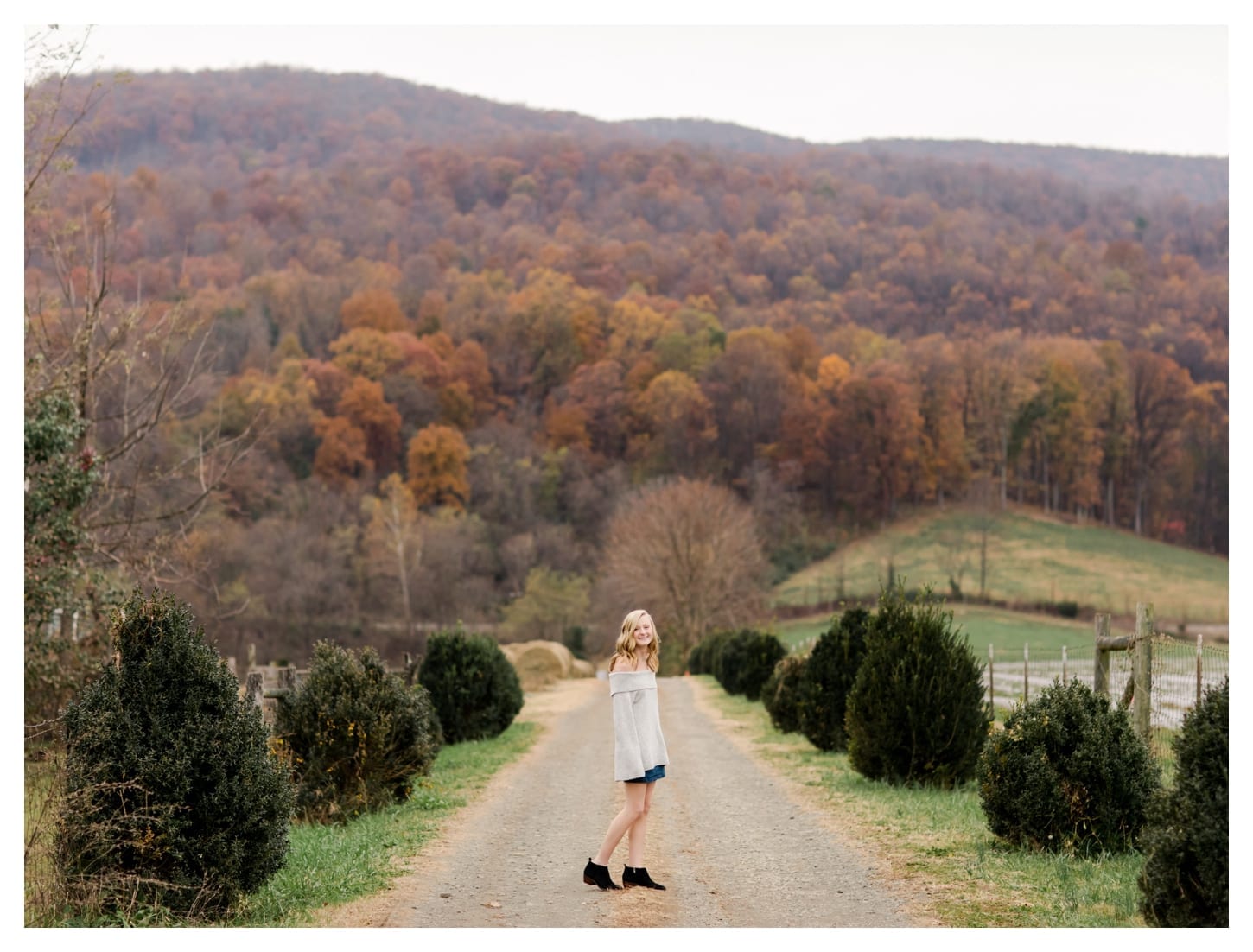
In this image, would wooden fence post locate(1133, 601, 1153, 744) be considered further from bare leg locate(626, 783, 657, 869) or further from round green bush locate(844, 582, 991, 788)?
bare leg locate(626, 783, 657, 869)

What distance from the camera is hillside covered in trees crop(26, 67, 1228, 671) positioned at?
7025cm

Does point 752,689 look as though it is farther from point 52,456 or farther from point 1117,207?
point 1117,207

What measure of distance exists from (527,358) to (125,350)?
7948cm

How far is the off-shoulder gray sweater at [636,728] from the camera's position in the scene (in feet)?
26.4

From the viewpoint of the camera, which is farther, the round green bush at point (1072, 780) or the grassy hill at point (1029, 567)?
the grassy hill at point (1029, 567)

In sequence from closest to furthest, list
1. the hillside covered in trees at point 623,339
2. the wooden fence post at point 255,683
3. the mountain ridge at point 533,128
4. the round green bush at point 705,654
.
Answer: the wooden fence post at point 255,683 → the round green bush at point 705,654 → the hillside covered in trees at point 623,339 → the mountain ridge at point 533,128

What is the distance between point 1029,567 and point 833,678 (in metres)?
58.2

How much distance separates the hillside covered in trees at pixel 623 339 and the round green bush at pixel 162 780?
29.7 m

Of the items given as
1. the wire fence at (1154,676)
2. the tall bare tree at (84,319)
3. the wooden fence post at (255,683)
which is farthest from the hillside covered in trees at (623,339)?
the wooden fence post at (255,683)

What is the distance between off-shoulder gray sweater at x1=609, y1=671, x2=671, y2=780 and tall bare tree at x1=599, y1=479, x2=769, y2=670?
154ft


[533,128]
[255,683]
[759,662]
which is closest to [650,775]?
[255,683]

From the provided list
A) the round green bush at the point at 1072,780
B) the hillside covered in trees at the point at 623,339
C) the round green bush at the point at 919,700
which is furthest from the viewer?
the hillside covered in trees at the point at 623,339

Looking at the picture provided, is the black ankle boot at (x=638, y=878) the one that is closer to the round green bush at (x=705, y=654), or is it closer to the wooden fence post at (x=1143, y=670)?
the wooden fence post at (x=1143, y=670)

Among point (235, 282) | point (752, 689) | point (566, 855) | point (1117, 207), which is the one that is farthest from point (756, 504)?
point (566, 855)
